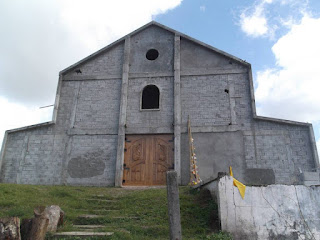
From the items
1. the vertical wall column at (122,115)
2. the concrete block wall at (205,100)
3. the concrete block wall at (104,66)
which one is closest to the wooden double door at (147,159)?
the vertical wall column at (122,115)

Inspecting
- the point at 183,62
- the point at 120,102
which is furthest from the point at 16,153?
the point at 183,62

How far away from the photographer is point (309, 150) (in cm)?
1111

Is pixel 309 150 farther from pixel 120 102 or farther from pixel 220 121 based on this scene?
pixel 120 102

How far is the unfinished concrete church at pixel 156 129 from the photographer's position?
11.4 m

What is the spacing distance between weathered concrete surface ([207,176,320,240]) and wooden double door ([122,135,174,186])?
510 cm

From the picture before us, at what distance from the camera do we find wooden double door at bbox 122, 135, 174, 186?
38.8ft

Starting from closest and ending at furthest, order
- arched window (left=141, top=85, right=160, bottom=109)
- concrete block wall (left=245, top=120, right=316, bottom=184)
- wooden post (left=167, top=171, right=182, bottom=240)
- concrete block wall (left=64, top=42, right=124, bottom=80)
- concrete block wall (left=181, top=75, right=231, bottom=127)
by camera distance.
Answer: wooden post (left=167, top=171, right=182, bottom=240)
concrete block wall (left=245, top=120, right=316, bottom=184)
concrete block wall (left=181, top=75, right=231, bottom=127)
concrete block wall (left=64, top=42, right=124, bottom=80)
arched window (left=141, top=85, right=160, bottom=109)

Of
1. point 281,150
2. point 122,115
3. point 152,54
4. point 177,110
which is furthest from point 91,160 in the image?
point 281,150

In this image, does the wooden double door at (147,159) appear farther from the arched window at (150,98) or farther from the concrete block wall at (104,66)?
the concrete block wall at (104,66)

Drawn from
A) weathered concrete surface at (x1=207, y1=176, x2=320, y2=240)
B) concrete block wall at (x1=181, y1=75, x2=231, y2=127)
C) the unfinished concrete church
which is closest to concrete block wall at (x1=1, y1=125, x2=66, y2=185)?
the unfinished concrete church

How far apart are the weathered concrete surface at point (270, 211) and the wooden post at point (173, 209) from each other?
5.93 ft

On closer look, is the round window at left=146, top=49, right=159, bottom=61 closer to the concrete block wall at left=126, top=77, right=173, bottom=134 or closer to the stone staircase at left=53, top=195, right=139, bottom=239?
the concrete block wall at left=126, top=77, right=173, bottom=134

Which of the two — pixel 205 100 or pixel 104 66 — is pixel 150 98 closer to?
pixel 104 66

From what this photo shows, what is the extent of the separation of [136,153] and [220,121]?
3635 mm
